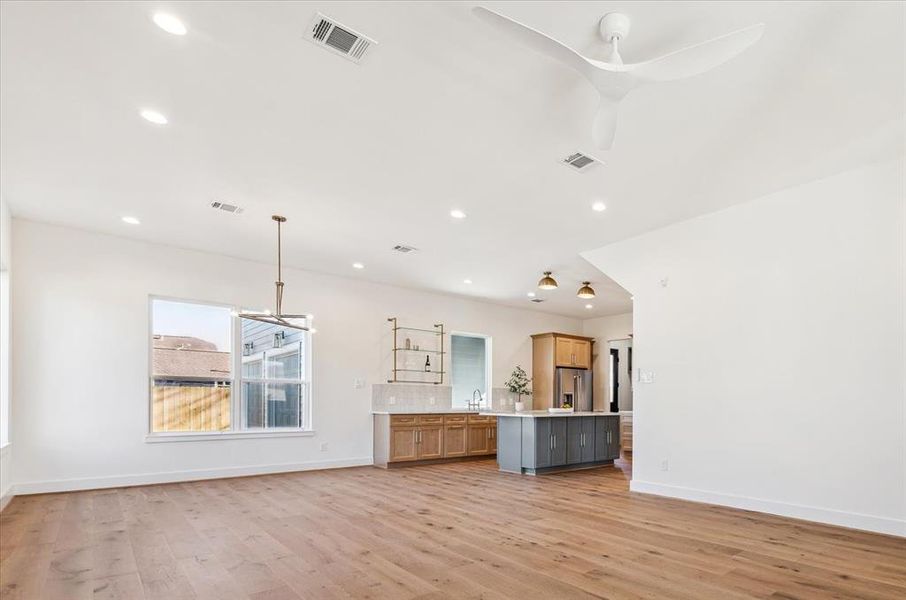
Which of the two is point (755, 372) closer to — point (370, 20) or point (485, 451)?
point (370, 20)

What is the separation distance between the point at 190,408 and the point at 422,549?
14.7 ft

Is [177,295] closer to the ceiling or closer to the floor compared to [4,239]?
closer to the floor

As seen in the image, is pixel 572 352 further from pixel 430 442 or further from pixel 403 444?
pixel 403 444

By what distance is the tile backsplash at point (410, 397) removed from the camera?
8.42 meters

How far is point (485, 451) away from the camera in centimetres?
912

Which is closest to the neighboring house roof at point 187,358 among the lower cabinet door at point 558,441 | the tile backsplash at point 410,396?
the tile backsplash at point 410,396

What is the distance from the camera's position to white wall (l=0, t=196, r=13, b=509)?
5.15 meters

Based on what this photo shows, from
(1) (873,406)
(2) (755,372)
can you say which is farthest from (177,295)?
(1) (873,406)

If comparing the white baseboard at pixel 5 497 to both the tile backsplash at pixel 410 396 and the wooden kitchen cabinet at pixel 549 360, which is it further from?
the wooden kitchen cabinet at pixel 549 360

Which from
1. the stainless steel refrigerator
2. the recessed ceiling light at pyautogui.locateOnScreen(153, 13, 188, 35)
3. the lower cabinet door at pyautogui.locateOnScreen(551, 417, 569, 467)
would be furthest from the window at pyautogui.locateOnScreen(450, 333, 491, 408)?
the recessed ceiling light at pyautogui.locateOnScreen(153, 13, 188, 35)

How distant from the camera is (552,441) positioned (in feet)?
24.0

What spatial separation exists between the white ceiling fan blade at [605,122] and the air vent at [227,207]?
148 inches

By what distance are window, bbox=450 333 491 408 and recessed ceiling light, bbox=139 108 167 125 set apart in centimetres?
676

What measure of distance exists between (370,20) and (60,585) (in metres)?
3.63
